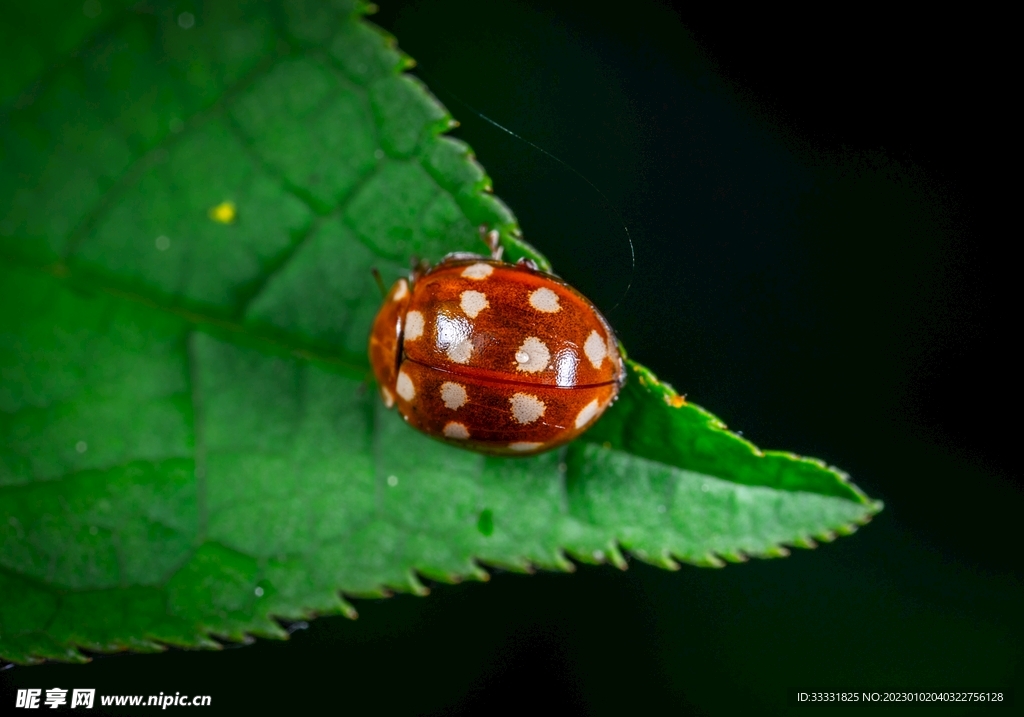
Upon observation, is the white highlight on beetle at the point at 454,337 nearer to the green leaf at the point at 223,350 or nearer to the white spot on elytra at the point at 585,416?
the green leaf at the point at 223,350

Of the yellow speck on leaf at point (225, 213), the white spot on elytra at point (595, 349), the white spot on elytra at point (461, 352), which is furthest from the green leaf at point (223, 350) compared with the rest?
the white spot on elytra at point (461, 352)

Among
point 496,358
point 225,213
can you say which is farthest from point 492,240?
point 225,213

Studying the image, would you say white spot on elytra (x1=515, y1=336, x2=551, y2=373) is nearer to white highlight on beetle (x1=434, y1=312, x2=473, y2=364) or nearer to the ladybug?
the ladybug

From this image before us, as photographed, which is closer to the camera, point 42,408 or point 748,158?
point 42,408

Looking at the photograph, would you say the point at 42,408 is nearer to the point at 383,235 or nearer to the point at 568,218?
the point at 383,235

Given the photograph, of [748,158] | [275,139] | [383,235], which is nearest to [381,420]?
[383,235]

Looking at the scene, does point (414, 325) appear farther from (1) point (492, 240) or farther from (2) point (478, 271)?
(1) point (492, 240)
